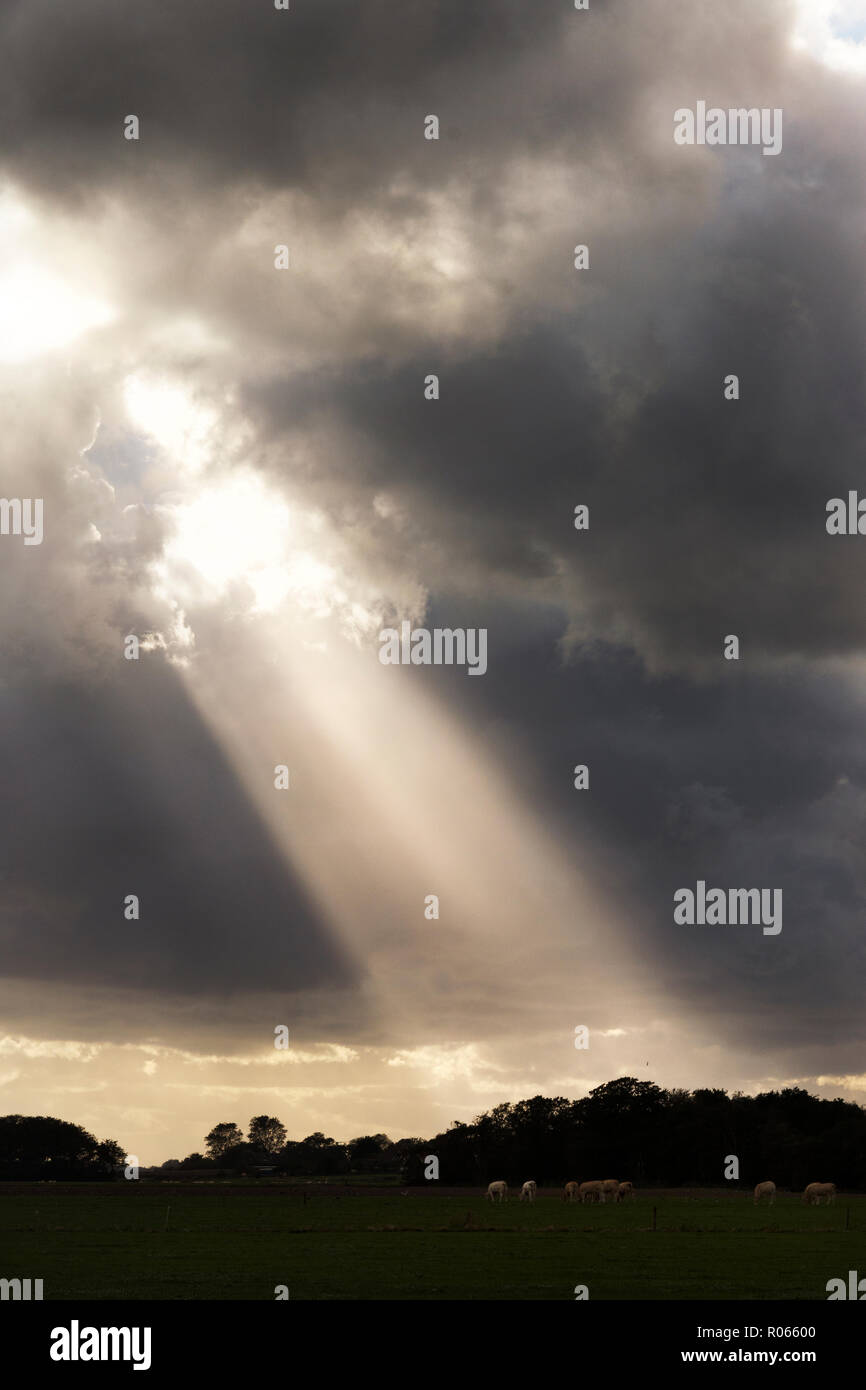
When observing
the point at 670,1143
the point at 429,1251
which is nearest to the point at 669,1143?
the point at 670,1143

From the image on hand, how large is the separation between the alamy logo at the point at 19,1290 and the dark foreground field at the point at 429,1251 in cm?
106

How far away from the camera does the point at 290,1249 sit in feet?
177

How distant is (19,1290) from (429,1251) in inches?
800

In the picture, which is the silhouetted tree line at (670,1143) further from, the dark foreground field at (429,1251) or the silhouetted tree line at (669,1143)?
the dark foreground field at (429,1251)

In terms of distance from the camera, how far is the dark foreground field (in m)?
40.7

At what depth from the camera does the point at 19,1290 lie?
3850 centimetres
